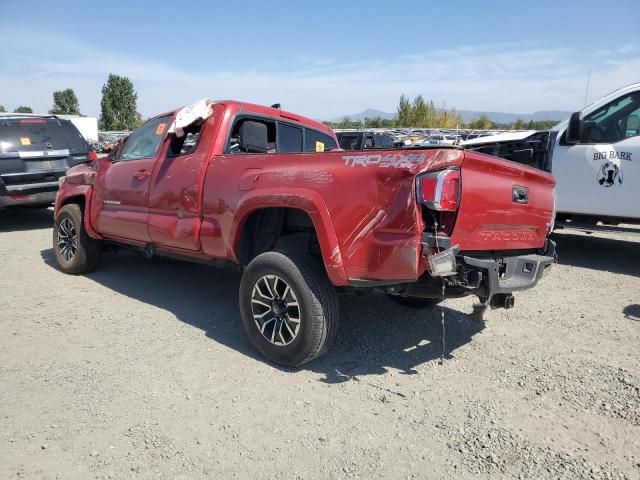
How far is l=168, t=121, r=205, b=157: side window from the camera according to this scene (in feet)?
14.7

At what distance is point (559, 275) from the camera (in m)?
6.13

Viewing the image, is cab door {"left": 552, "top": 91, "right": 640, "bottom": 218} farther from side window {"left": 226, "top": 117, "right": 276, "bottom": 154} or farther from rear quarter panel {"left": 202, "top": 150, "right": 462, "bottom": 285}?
rear quarter panel {"left": 202, "top": 150, "right": 462, "bottom": 285}

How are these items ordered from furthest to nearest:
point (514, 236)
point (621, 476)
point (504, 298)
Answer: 1. point (514, 236)
2. point (504, 298)
3. point (621, 476)

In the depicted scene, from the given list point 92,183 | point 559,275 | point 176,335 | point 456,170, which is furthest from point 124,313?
point 559,275

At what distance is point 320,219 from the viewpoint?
10.6 ft

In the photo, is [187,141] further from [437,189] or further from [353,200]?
[437,189]

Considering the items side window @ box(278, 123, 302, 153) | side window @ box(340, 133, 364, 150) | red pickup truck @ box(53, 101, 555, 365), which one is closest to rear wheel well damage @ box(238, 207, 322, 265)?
red pickup truck @ box(53, 101, 555, 365)

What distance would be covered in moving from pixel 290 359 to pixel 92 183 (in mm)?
3550

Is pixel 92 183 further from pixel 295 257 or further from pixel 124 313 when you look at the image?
pixel 295 257

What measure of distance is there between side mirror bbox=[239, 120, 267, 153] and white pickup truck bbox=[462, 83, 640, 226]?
403 cm

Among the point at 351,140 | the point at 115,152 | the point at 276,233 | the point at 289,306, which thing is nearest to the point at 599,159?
the point at 276,233

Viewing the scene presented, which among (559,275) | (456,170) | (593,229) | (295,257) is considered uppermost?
(456,170)

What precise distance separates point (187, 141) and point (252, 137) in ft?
2.48

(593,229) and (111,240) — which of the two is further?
(593,229)
